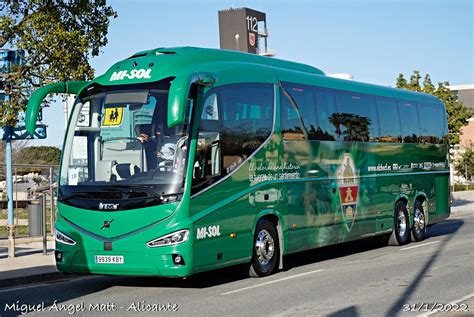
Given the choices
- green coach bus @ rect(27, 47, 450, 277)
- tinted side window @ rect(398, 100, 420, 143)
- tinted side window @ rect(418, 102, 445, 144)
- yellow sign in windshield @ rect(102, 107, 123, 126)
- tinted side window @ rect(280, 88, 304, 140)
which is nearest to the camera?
green coach bus @ rect(27, 47, 450, 277)

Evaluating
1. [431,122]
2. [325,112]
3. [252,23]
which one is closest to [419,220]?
[431,122]

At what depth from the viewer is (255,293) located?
12.1 metres

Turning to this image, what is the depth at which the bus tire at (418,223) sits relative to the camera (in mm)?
20797

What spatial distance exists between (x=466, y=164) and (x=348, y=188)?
2390 inches

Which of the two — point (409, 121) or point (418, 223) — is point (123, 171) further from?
point (418, 223)

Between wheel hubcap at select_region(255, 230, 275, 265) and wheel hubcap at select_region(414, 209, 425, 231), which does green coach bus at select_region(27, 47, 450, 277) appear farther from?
wheel hubcap at select_region(414, 209, 425, 231)

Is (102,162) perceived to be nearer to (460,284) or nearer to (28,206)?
(460,284)

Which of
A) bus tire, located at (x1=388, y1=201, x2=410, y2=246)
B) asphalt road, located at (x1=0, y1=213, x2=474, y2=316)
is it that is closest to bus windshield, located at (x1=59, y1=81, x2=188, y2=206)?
asphalt road, located at (x1=0, y1=213, x2=474, y2=316)

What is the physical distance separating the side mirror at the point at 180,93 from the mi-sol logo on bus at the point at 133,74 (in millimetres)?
658

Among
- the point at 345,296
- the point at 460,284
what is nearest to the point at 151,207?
the point at 345,296

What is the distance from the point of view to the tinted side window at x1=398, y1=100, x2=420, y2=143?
799 inches

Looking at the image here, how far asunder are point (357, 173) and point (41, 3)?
8356mm

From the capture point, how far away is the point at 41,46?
732 inches

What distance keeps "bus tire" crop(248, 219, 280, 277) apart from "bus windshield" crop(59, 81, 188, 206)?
8.21 ft
